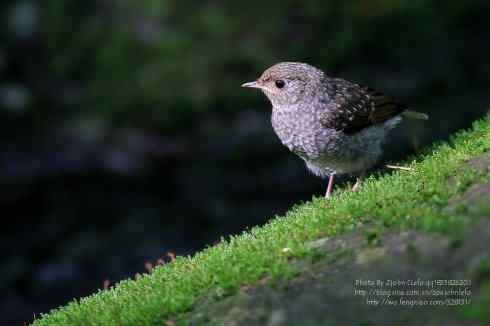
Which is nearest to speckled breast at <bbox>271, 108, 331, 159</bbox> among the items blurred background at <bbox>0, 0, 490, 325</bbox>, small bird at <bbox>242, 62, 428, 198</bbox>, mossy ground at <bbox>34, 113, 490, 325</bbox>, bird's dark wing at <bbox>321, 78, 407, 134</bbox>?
small bird at <bbox>242, 62, 428, 198</bbox>

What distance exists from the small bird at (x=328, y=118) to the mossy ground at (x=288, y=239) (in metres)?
1.11

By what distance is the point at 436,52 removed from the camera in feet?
53.5

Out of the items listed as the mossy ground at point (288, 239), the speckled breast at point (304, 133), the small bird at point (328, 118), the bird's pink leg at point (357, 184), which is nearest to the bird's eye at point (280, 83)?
the small bird at point (328, 118)

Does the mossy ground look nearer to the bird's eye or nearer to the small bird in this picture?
the small bird

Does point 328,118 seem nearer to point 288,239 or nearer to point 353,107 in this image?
point 353,107

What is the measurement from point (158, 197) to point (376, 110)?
247 inches

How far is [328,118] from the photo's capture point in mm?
8469

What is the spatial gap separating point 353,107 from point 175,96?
686 cm

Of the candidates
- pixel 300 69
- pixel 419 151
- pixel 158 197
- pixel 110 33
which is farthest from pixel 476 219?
pixel 110 33

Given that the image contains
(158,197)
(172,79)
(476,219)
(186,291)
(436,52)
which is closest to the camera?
(476,219)

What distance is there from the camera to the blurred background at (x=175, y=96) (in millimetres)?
13875

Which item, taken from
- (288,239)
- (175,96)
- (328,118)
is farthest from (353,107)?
(175,96)

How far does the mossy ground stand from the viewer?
5.75 meters

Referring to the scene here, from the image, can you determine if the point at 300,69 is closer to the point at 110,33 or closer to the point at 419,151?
the point at 419,151
